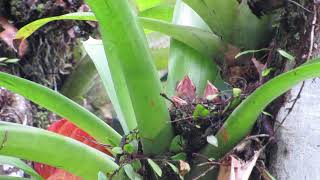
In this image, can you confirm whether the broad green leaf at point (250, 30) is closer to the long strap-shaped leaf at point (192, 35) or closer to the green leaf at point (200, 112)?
the long strap-shaped leaf at point (192, 35)

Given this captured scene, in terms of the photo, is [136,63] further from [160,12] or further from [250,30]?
[160,12]


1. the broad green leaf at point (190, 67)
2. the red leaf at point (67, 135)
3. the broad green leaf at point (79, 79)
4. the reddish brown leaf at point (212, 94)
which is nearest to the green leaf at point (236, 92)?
the reddish brown leaf at point (212, 94)

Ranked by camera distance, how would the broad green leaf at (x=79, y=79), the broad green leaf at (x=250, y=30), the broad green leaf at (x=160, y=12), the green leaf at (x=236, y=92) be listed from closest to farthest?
1. the green leaf at (x=236, y=92)
2. the broad green leaf at (x=250, y=30)
3. the broad green leaf at (x=160, y=12)
4. the broad green leaf at (x=79, y=79)

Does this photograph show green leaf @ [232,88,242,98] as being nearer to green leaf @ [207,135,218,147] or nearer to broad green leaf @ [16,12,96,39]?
green leaf @ [207,135,218,147]

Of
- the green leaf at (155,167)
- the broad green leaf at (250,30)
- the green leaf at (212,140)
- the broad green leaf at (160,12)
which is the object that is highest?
the broad green leaf at (160,12)

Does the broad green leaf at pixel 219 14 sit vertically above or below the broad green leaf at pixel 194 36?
above

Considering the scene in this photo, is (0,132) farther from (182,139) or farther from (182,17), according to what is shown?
(182,17)

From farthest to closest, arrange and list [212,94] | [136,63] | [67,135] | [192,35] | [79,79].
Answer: [79,79] < [67,135] < [192,35] < [212,94] < [136,63]

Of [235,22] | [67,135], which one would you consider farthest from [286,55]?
[67,135]

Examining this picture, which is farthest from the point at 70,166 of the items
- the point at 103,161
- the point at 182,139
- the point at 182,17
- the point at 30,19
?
the point at 30,19
